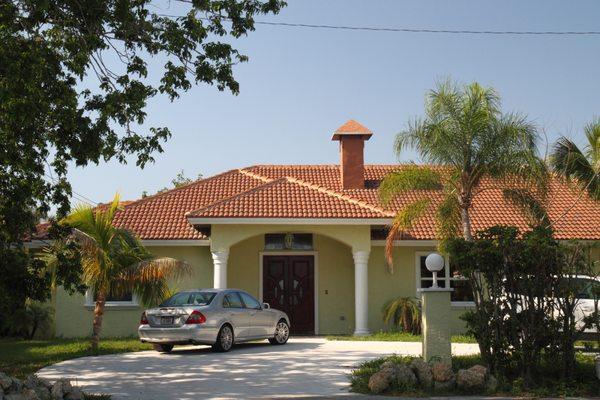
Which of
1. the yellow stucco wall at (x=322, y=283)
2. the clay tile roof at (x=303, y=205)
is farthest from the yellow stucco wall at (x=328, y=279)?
the clay tile roof at (x=303, y=205)

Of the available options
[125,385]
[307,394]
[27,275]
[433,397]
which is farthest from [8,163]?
[433,397]

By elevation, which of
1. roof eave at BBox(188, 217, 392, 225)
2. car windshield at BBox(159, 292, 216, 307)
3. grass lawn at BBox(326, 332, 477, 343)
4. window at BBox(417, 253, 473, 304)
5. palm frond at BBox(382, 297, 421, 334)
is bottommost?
grass lawn at BBox(326, 332, 477, 343)

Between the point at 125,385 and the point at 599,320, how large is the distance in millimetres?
7471

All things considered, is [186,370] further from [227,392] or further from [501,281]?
[501,281]

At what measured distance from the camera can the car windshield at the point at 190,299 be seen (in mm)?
16516

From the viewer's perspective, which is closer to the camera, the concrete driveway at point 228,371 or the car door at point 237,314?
the concrete driveway at point 228,371

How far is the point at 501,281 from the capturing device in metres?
11.5

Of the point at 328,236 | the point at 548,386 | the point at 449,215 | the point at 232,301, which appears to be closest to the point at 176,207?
the point at 328,236

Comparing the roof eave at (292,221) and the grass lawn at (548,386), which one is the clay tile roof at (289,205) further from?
the grass lawn at (548,386)

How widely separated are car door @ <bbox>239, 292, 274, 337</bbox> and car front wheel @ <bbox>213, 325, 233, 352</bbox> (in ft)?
2.53

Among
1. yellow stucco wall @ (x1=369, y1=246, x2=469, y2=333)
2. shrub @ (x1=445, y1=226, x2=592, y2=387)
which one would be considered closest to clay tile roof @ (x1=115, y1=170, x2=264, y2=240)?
yellow stucco wall @ (x1=369, y1=246, x2=469, y2=333)

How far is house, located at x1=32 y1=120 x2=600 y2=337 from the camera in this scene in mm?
21938

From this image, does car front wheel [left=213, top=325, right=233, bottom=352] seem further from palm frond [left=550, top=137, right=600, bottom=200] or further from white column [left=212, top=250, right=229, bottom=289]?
palm frond [left=550, top=137, right=600, bottom=200]

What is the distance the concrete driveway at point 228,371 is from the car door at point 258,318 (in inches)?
15.2
